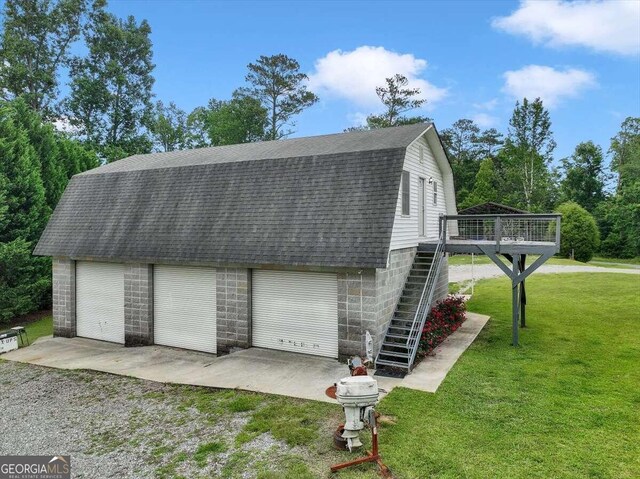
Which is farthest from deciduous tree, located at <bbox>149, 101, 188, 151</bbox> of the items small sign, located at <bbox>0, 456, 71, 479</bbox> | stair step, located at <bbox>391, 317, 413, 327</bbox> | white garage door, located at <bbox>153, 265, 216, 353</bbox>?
small sign, located at <bbox>0, 456, 71, 479</bbox>

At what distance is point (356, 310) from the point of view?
9641 millimetres

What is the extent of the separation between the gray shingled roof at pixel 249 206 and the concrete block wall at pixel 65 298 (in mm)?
626

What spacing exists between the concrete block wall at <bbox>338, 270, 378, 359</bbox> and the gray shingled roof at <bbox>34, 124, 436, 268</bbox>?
25.0 inches

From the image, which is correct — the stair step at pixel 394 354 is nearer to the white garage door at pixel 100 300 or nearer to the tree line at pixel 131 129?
the white garage door at pixel 100 300

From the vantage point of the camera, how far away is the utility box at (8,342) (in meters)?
12.3

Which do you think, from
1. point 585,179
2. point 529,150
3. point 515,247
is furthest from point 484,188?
point 515,247

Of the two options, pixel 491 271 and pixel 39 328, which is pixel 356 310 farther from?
pixel 491 271

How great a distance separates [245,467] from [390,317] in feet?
18.8

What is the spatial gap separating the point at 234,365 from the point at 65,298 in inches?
297

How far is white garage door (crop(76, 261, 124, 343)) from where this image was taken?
12922mm

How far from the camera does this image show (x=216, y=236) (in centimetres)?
1108

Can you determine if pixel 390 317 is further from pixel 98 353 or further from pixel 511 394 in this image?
pixel 98 353

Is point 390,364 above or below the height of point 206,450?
above

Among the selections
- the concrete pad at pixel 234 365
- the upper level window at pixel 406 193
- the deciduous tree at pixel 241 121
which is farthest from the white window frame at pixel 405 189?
the deciduous tree at pixel 241 121
